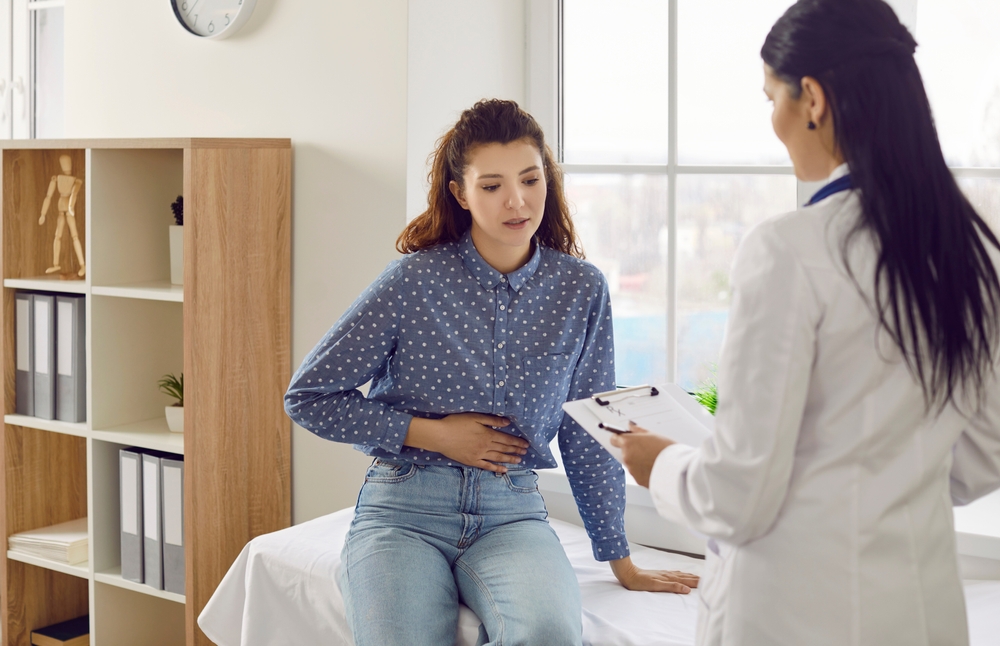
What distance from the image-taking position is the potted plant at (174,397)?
2.23 m

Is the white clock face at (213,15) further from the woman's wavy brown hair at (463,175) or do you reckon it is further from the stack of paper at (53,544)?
the stack of paper at (53,544)

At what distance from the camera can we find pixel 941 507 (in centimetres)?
92

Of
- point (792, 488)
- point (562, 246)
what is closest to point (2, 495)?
point (562, 246)

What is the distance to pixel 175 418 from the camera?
2236 millimetres

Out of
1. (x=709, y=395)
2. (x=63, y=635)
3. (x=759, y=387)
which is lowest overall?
(x=63, y=635)

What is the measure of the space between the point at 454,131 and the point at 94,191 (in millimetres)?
1066

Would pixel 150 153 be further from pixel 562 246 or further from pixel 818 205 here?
pixel 818 205

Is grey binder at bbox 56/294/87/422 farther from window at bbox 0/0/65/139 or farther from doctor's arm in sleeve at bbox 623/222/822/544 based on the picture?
doctor's arm in sleeve at bbox 623/222/822/544

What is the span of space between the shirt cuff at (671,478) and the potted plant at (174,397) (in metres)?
1.55

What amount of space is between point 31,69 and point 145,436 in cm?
163

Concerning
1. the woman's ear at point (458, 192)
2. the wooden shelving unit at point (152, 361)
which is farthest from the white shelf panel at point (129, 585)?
the woman's ear at point (458, 192)

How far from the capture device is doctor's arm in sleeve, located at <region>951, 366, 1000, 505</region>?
0.94 m

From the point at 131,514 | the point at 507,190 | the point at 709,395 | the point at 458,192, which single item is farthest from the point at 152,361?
the point at 709,395

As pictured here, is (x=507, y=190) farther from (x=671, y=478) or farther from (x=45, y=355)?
(x=45, y=355)
